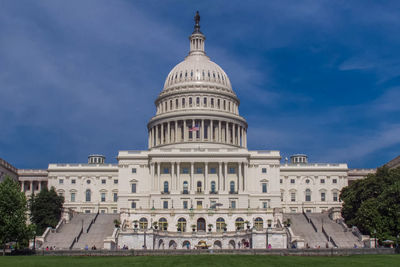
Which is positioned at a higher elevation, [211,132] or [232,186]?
[211,132]

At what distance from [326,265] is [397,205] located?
112ft

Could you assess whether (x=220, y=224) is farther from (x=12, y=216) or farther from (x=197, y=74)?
(x=197, y=74)

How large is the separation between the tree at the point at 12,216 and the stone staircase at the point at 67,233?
16564mm

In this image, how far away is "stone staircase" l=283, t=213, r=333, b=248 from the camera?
93.2m

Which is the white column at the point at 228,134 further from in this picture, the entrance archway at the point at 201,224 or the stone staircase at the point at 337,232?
the entrance archway at the point at 201,224

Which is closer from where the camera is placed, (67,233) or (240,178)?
(67,233)

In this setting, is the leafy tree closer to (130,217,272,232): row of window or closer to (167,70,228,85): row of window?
(130,217,272,232): row of window

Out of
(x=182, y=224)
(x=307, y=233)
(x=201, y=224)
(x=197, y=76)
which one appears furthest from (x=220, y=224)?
→ (x=197, y=76)

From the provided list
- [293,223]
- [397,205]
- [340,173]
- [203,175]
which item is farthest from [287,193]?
[397,205]

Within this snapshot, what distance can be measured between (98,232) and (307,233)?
3235 centimetres

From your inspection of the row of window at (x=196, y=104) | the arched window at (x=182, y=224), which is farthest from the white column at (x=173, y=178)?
the row of window at (x=196, y=104)

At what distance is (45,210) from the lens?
344 ft

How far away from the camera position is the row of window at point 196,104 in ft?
473

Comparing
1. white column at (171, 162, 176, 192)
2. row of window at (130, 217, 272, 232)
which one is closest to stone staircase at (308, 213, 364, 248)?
row of window at (130, 217, 272, 232)
